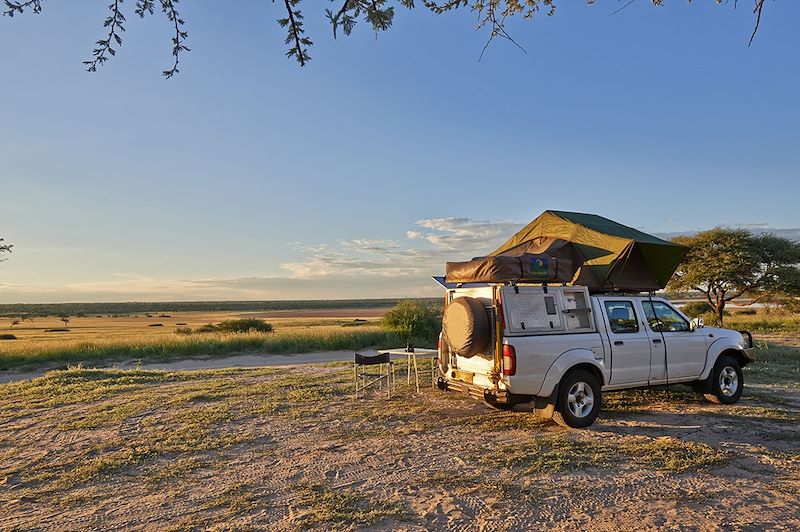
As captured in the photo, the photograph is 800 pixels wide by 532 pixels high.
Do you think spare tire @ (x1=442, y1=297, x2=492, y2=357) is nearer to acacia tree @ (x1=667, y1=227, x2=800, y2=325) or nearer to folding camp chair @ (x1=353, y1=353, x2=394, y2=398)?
folding camp chair @ (x1=353, y1=353, x2=394, y2=398)

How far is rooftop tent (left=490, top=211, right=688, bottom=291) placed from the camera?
28.8 ft

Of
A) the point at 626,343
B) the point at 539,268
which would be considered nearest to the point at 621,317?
the point at 626,343

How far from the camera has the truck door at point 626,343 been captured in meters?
7.73

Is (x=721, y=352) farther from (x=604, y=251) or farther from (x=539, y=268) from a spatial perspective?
(x=539, y=268)

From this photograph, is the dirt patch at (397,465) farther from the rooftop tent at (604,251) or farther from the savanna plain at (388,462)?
the rooftop tent at (604,251)

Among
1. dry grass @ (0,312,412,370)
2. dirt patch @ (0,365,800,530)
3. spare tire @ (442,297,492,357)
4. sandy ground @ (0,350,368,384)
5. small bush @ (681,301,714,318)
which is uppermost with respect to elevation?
spare tire @ (442,297,492,357)

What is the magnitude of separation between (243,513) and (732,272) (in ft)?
97.2

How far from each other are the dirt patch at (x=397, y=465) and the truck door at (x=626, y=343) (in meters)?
0.68

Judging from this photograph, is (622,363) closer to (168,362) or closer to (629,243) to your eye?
(629,243)

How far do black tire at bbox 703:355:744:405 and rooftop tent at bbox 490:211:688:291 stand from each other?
1.64m

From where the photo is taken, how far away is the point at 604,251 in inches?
353

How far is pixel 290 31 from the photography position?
4.43 metres

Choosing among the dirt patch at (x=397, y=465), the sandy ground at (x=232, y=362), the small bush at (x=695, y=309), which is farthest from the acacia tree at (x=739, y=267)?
the dirt patch at (x=397, y=465)

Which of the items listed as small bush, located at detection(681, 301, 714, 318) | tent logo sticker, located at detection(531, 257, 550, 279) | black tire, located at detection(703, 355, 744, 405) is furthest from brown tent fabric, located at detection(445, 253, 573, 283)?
small bush, located at detection(681, 301, 714, 318)
